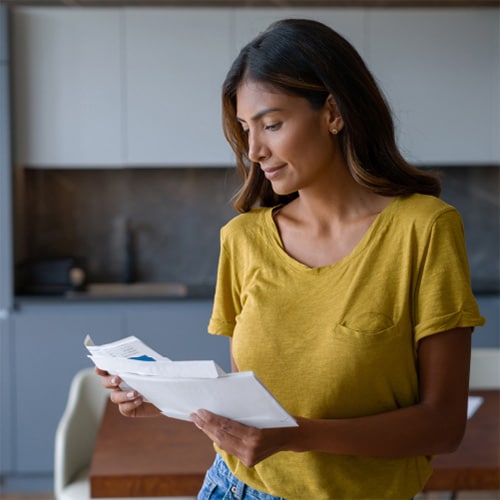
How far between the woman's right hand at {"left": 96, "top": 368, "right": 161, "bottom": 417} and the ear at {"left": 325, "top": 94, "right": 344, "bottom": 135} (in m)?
0.53

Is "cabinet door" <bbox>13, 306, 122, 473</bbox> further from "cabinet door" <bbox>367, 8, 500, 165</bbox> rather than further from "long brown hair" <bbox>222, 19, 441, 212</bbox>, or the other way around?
"long brown hair" <bbox>222, 19, 441, 212</bbox>

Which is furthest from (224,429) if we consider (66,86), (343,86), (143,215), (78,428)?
(143,215)

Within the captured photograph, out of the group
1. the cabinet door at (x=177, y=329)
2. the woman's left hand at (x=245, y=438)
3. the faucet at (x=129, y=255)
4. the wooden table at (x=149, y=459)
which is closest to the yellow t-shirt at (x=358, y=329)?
the woman's left hand at (x=245, y=438)

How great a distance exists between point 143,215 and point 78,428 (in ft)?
6.80

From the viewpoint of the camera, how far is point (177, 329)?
395 centimetres

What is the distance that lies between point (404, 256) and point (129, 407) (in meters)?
0.52

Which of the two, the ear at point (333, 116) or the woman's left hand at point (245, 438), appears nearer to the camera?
the woman's left hand at point (245, 438)

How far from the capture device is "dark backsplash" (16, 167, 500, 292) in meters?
4.45

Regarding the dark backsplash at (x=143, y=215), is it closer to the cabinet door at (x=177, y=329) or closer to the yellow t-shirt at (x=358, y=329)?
the cabinet door at (x=177, y=329)

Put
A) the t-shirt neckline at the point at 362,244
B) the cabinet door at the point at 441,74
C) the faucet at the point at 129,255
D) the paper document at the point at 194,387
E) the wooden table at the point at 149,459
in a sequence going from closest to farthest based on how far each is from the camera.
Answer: the paper document at the point at 194,387
the t-shirt neckline at the point at 362,244
the wooden table at the point at 149,459
the cabinet door at the point at 441,74
the faucet at the point at 129,255

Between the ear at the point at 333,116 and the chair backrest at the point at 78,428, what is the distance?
1.48 metres

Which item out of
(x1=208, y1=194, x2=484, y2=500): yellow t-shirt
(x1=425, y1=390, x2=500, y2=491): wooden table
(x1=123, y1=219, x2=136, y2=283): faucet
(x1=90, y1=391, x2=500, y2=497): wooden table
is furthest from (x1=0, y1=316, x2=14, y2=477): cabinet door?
(x1=208, y1=194, x2=484, y2=500): yellow t-shirt

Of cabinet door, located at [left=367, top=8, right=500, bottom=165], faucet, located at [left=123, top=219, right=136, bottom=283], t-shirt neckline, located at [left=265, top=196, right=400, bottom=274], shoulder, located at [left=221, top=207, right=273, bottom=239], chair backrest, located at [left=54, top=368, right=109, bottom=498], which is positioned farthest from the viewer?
faucet, located at [left=123, top=219, right=136, bottom=283]

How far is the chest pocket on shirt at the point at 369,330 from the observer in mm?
1210
